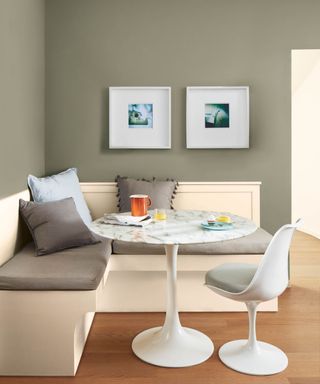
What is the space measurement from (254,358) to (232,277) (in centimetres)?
43

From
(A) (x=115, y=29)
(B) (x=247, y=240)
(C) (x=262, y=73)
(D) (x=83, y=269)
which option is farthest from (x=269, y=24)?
(D) (x=83, y=269)

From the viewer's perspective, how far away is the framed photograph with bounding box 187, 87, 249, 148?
338 centimetres

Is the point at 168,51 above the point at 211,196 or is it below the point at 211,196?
above

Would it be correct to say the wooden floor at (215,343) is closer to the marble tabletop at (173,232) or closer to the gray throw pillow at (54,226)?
the gray throw pillow at (54,226)

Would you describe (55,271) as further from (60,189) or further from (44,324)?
(60,189)

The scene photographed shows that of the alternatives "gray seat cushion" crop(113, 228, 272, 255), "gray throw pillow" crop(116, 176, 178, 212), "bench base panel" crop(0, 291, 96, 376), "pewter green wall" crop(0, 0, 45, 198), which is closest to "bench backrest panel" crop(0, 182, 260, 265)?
"gray throw pillow" crop(116, 176, 178, 212)

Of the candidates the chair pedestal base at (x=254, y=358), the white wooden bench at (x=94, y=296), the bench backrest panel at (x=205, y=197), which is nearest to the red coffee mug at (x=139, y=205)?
the white wooden bench at (x=94, y=296)

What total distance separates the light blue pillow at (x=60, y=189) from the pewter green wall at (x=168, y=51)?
0.37m

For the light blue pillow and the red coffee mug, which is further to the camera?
the light blue pillow

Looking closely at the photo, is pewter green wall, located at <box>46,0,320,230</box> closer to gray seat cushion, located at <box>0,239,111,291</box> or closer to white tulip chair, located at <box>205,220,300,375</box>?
gray seat cushion, located at <box>0,239,111,291</box>

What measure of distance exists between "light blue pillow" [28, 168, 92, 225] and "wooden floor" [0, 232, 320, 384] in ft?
2.67

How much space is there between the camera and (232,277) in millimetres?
2098

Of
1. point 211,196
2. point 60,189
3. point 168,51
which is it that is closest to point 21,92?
point 60,189

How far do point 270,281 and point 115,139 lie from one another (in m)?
1.91
